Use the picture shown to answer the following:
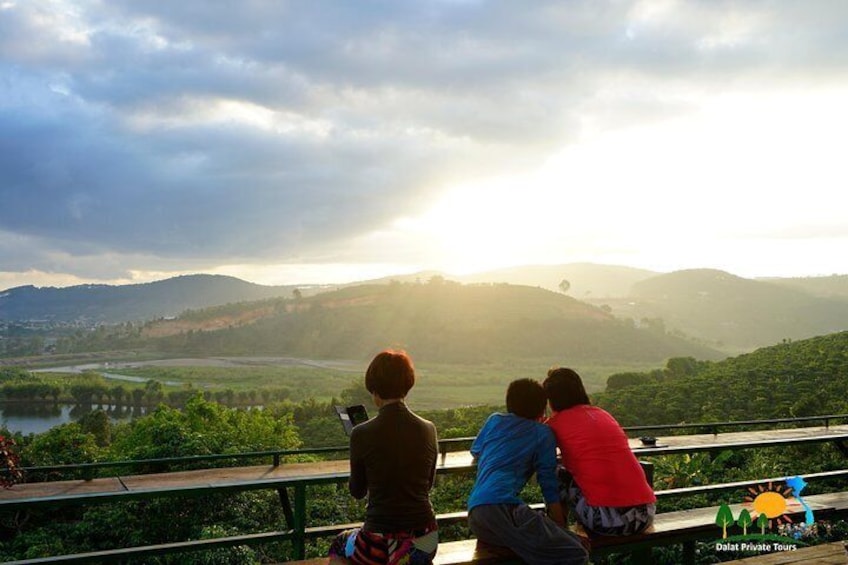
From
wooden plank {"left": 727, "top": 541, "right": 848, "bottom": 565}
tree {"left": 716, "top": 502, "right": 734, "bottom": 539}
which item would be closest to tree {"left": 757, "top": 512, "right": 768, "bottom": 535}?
tree {"left": 716, "top": 502, "right": 734, "bottom": 539}

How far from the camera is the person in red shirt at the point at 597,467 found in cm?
358

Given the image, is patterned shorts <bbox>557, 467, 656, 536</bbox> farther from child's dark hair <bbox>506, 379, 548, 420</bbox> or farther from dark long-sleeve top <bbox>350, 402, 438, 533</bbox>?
dark long-sleeve top <bbox>350, 402, 438, 533</bbox>

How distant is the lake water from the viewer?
249ft

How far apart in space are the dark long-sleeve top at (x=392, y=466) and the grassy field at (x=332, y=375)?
228 ft

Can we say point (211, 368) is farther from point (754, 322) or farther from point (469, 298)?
point (754, 322)

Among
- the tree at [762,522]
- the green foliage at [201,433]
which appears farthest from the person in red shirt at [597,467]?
the green foliage at [201,433]

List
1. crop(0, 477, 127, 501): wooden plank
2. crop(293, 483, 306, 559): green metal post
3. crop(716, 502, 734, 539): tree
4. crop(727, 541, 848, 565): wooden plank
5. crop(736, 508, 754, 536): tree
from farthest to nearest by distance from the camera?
crop(0, 477, 127, 501): wooden plank
crop(736, 508, 754, 536): tree
crop(716, 502, 734, 539): tree
crop(293, 483, 306, 559): green metal post
crop(727, 541, 848, 565): wooden plank

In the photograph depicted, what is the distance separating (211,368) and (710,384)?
331 feet

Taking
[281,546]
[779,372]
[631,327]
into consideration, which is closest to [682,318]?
[631,327]

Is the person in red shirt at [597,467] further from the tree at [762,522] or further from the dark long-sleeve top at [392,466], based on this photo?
the tree at [762,522]

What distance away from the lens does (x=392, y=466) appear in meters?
3.06
